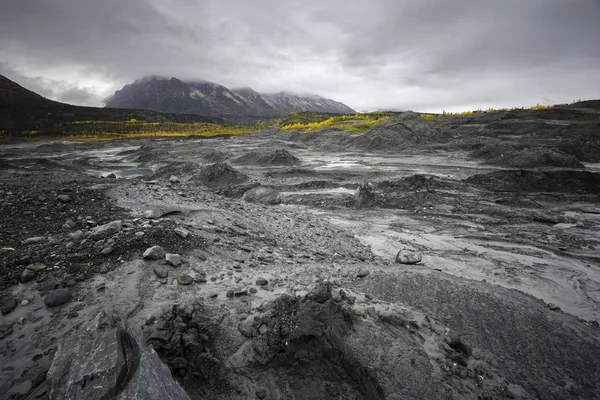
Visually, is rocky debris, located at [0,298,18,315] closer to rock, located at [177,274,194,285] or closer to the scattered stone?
rock, located at [177,274,194,285]

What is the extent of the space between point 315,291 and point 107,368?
6.81ft

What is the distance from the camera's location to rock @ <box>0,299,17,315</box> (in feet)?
10.2

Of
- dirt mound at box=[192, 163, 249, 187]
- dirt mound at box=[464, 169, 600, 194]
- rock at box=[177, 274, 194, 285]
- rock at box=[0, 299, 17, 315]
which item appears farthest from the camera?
dirt mound at box=[192, 163, 249, 187]

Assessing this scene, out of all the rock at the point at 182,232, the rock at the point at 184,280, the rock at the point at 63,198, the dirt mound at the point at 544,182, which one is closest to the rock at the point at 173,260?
the rock at the point at 184,280

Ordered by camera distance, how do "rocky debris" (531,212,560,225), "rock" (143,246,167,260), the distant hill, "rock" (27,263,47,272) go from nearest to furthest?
"rock" (27,263,47,272), "rock" (143,246,167,260), "rocky debris" (531,212,560,225), the distant hill

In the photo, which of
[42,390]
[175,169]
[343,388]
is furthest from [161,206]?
[175,169]

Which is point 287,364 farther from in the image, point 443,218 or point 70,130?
point 70,130

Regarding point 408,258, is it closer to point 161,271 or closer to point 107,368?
point 161,271

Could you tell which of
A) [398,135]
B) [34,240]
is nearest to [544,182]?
[398,135]

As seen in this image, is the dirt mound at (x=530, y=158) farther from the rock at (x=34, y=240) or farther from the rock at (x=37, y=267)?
the rock at (x=34, y=240)

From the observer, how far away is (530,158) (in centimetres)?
1392

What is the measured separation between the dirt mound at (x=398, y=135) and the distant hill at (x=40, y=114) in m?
59.9

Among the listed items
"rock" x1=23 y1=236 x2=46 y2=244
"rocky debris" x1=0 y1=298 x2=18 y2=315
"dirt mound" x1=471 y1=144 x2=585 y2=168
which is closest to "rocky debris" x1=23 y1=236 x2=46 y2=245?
"rock" x1=23 y1=236 x2=46 y2=244

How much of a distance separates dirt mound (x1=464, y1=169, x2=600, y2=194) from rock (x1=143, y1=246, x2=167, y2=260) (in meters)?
12.4
